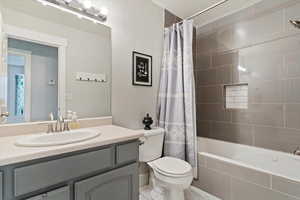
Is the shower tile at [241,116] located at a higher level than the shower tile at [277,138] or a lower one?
higher

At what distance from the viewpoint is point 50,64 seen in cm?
139

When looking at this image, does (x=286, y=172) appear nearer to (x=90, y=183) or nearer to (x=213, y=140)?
(x=213, y=140)

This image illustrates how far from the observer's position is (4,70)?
1180mm

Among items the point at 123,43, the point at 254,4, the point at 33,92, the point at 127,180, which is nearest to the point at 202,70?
the point at 254,4

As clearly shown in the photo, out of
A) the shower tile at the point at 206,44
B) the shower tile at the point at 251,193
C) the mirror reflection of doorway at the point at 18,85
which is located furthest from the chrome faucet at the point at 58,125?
the shower tile at the point at 206,44

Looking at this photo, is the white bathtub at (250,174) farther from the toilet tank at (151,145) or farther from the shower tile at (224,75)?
the shower tile at (224,75)

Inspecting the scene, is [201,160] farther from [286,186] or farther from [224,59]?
[224,59]

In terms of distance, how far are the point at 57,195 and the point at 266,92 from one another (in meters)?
2.40

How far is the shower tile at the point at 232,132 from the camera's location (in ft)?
7.22

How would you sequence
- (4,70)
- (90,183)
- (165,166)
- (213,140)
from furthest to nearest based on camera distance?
(213,140), (165,166), (4,70), (90,183)

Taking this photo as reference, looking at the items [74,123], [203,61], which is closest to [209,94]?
[203,61]

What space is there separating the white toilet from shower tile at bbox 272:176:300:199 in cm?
70

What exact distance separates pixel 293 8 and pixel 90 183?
2689 mm

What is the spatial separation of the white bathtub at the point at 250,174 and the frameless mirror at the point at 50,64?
1341mm
